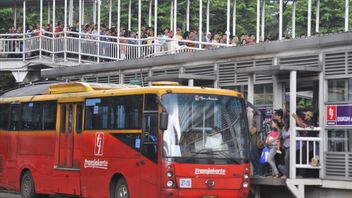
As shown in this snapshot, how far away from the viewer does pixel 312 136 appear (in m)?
15.5

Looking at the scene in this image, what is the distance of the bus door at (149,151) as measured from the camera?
46.5 ft

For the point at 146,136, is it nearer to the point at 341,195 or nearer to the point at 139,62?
the point at 341,195

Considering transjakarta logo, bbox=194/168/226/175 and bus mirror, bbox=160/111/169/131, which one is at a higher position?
bus mirror, bbox=160/111/169/131

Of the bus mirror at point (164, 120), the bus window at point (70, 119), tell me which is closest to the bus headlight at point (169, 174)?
the bus mirror at point (164, 120)

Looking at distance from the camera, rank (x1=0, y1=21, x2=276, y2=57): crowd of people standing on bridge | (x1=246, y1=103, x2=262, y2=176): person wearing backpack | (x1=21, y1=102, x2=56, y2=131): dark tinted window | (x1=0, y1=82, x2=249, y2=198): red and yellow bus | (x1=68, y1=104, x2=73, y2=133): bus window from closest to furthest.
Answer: (x1=0, y1=82, x2=249, y2=198): red and yellow bus
(x1=246, y1=103, x2=262, y2=176): person wearing backpack
(x1=68, y1=104, x2=73, y2=133): bus window
(x1=21, y1=102, x2=56, y2=131): dark tinted window
(x1=0, y1=21, x2=276, y2=57): crowd of people standing on bridge

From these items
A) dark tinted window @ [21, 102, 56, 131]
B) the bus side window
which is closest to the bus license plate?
dark tinted window @ [21, 102, 56, 131]

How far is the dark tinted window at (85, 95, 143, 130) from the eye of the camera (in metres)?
15.0

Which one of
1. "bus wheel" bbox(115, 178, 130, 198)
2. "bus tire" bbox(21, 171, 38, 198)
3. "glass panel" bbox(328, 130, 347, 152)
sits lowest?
"bus tire" bbox(21, 171, 38, 198)

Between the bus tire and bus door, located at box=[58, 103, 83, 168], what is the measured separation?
1.57m

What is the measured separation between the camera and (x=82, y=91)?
17.6 meters

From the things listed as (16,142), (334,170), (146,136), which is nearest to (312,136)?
(334,170)

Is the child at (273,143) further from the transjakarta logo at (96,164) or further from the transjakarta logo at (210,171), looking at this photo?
the transjakarta logo at (96,164)

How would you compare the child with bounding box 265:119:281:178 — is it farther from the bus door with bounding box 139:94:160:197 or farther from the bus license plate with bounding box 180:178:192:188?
the bus door with bounding box 139:94:160:197

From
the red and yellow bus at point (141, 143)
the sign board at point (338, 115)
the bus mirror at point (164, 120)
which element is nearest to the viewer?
the bus mirror at point (164, 120)
